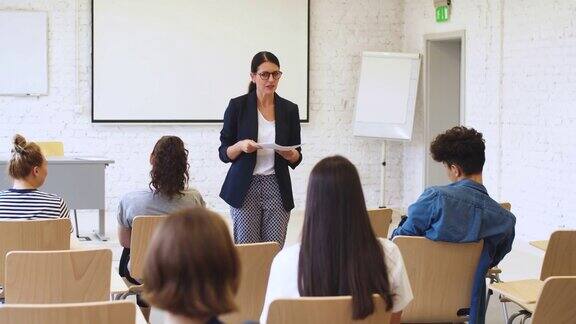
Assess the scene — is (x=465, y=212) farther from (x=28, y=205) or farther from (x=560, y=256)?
(x=28, y=205)

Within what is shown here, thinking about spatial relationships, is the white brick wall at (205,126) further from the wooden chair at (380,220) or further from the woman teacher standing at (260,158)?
the wooden chair at (380,220)

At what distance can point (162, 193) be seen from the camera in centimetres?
463

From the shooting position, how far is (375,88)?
9.91 metres

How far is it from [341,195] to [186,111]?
7.34m

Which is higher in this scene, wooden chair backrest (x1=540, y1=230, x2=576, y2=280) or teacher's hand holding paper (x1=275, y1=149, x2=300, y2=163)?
teacher's hand holding paper (x1=275, y1=149, x2=300, y2=163)

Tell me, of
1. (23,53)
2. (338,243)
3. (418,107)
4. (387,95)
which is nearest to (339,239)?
(338,243)

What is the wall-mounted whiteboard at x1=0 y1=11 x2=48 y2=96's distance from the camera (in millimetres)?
9055

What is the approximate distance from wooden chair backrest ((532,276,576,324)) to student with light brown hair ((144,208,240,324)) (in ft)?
4.67

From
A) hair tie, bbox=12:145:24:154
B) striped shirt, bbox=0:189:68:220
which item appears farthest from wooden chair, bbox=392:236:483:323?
hair tie, bbox=12:145:24:154

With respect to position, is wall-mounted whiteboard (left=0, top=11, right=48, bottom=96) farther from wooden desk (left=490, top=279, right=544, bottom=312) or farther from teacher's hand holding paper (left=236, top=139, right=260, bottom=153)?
wooden desk (left=490, top=279, right=544, bottom=312)

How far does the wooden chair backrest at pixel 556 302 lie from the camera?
9.18 ft

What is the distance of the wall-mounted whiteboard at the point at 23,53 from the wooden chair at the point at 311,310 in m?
7.33

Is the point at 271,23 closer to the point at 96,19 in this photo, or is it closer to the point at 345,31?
the point at 345,31

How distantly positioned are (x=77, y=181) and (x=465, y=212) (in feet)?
15.4
